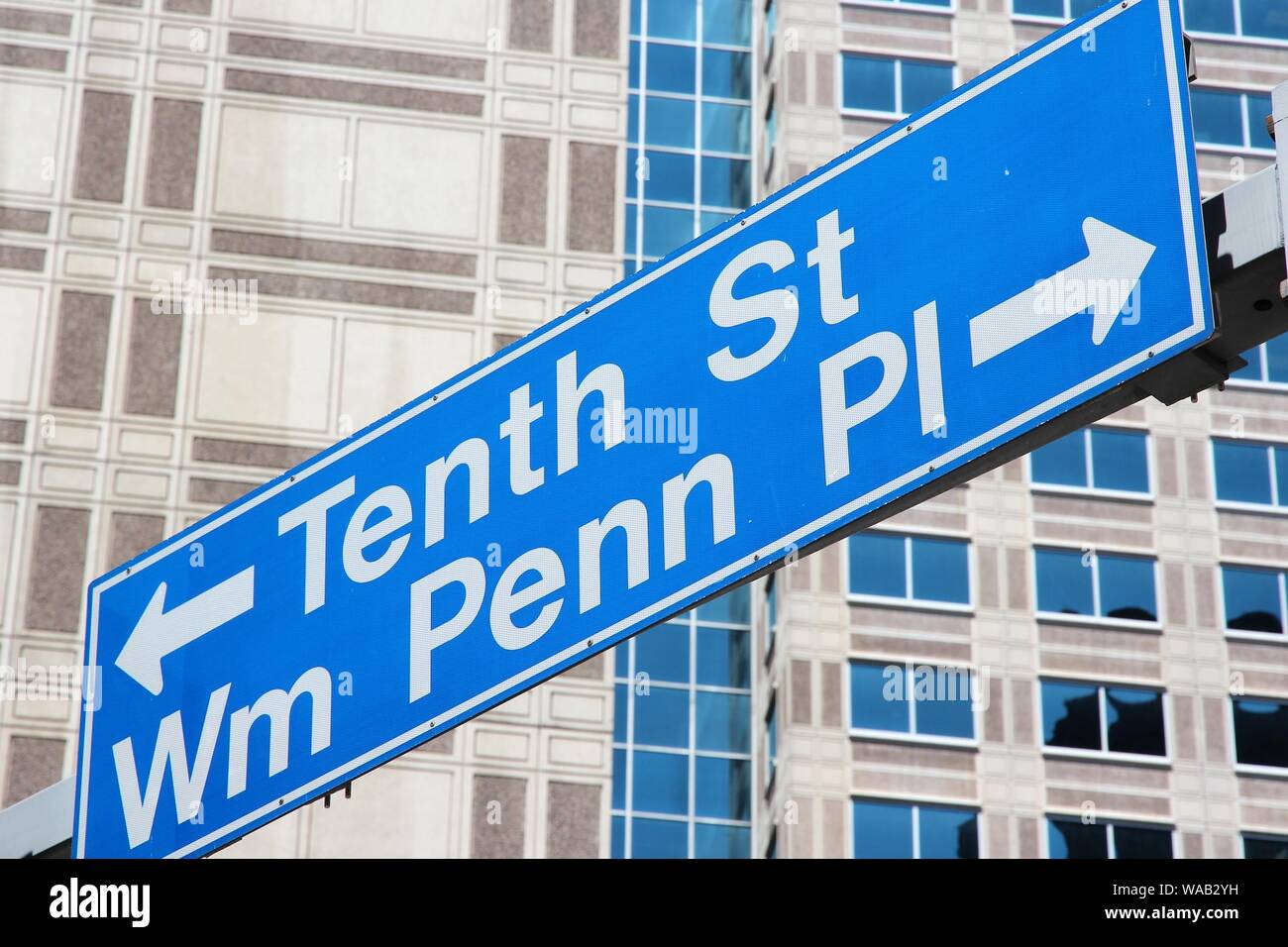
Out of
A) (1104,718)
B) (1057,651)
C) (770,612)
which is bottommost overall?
(1104,718)

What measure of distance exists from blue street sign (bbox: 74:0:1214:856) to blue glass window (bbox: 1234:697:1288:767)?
1791 inches

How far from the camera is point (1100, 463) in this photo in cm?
4900

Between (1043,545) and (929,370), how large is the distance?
45.5 meters

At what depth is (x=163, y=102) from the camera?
37969mm

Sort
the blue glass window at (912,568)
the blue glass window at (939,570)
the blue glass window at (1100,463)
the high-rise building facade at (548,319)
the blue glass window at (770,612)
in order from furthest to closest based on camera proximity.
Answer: the blue glass window at (1100,463) → the blue glass window at (770,612) → the blue glass window at (939,570) → the blue glass window at (912,568) → the high-rise building facade at (548,319)

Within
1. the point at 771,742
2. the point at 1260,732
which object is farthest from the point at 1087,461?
the point at 771,742

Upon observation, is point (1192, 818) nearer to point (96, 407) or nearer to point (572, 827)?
point (572, 827)

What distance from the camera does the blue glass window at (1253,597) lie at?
47.5 metres

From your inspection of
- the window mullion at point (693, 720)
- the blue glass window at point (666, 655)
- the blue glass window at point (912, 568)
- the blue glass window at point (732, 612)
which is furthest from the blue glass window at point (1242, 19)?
the blue glass window at point (666, 655)

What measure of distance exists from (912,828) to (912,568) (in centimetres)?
647

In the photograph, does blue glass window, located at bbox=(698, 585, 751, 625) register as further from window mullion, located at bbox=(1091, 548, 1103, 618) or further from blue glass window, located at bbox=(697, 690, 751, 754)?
window mullion, located at bbox=(1091, 548, 1103, 618)

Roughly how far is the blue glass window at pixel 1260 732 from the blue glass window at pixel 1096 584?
3.08 metres

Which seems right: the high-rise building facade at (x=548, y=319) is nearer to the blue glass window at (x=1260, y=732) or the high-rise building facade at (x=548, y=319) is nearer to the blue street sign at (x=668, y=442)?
the blue glass window at (x=1260, y=732)

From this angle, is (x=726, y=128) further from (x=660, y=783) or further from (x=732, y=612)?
(x=660, y=783)
